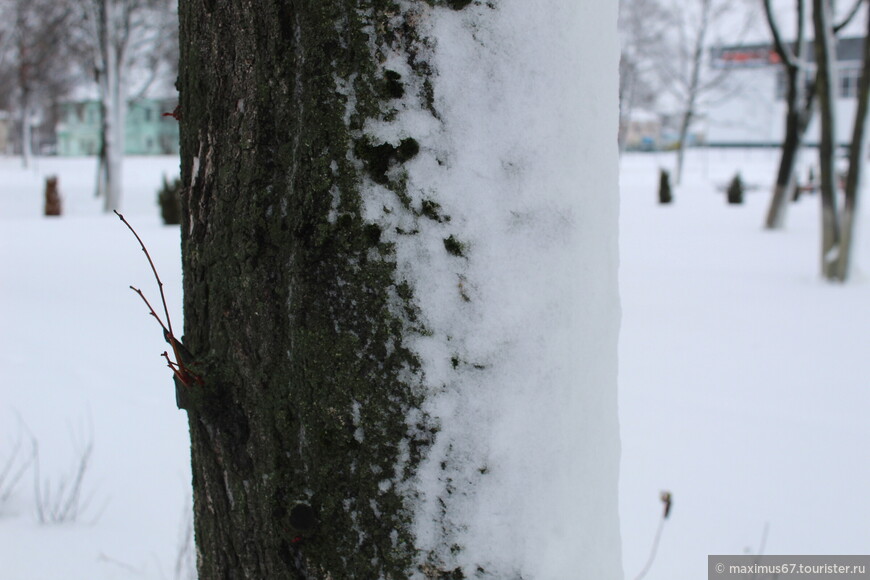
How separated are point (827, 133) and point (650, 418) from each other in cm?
546

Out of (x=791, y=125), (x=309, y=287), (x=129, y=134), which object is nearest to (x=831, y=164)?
(x=791, y=125)

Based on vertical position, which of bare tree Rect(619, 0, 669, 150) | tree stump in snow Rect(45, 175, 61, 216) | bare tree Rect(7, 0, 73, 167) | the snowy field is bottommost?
the snowy field

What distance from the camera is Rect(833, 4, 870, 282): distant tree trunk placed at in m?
7.36

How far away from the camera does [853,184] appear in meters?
7.46

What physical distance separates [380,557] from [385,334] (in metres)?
0.27

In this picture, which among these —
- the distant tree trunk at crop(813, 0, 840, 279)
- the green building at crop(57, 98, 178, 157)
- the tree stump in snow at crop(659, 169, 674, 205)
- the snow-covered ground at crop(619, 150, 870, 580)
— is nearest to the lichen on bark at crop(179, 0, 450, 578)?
the snow-covered ground at crop(619, 150, 870, 580)

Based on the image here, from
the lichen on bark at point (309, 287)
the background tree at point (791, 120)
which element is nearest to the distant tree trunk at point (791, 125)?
the background tree at point (791, 120)

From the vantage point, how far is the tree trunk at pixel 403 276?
2.63 feet

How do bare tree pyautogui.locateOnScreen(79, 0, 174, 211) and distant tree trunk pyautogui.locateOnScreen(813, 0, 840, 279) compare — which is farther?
bare tree pyautogui.locateOnScreen(79, 0, 174, 211)

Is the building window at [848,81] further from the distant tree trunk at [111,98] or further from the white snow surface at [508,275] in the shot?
the white snow surface at [508,275]

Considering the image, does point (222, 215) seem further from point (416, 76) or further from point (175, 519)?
point (175, 519)

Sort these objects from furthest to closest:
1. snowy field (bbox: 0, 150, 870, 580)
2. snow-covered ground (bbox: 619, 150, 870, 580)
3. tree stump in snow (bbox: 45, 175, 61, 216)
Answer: tree stump in snow (bbox: 45, 175, 61, 216), snow-covered ground (bbox: 619, 150, 870, 580), snowy field (bbox: 0, 150, 870, 580)

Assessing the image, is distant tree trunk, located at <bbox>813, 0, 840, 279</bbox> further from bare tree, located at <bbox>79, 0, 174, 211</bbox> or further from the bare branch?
bare tree, located at <bbox>79, 0, 174, 211</bbox>

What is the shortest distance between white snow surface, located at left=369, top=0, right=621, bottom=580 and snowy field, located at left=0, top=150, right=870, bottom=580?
1.61 m
